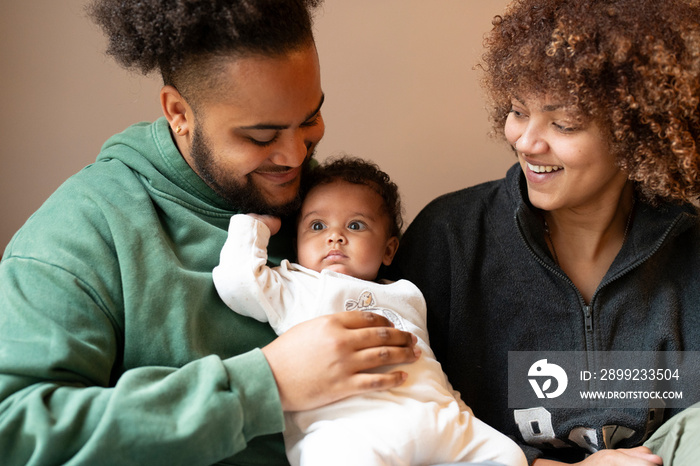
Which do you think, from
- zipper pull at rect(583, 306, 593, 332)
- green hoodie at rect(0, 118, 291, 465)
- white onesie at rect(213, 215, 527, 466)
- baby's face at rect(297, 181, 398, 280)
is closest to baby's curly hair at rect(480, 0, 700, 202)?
zipper pull at rect(583, 306, 593, 332)

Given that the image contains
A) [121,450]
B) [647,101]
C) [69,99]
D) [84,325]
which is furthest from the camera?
[69,99]

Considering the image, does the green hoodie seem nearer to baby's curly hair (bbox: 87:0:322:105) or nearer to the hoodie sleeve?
the hoodie sleeve

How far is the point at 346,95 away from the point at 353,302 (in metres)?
0.95

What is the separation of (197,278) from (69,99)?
2.94ft

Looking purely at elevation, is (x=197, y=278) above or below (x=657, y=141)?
below

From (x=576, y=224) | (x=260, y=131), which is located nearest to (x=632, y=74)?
(x=576, y=224)

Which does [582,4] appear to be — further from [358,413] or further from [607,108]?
[358,413]

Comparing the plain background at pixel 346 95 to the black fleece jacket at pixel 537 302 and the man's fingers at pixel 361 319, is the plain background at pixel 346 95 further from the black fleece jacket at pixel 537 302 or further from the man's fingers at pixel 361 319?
the man's fingers at pixel 361 319

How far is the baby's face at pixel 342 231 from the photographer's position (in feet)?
5.21

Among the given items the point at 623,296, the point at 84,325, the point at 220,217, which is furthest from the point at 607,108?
the point at 84,325

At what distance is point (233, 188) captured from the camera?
1.57 meters

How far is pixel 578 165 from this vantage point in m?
1.55

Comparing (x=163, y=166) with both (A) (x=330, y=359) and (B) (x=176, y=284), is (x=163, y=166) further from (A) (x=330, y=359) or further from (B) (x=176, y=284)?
(A) (x=330, y=359)

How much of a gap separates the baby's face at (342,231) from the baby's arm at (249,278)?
0.12 m
